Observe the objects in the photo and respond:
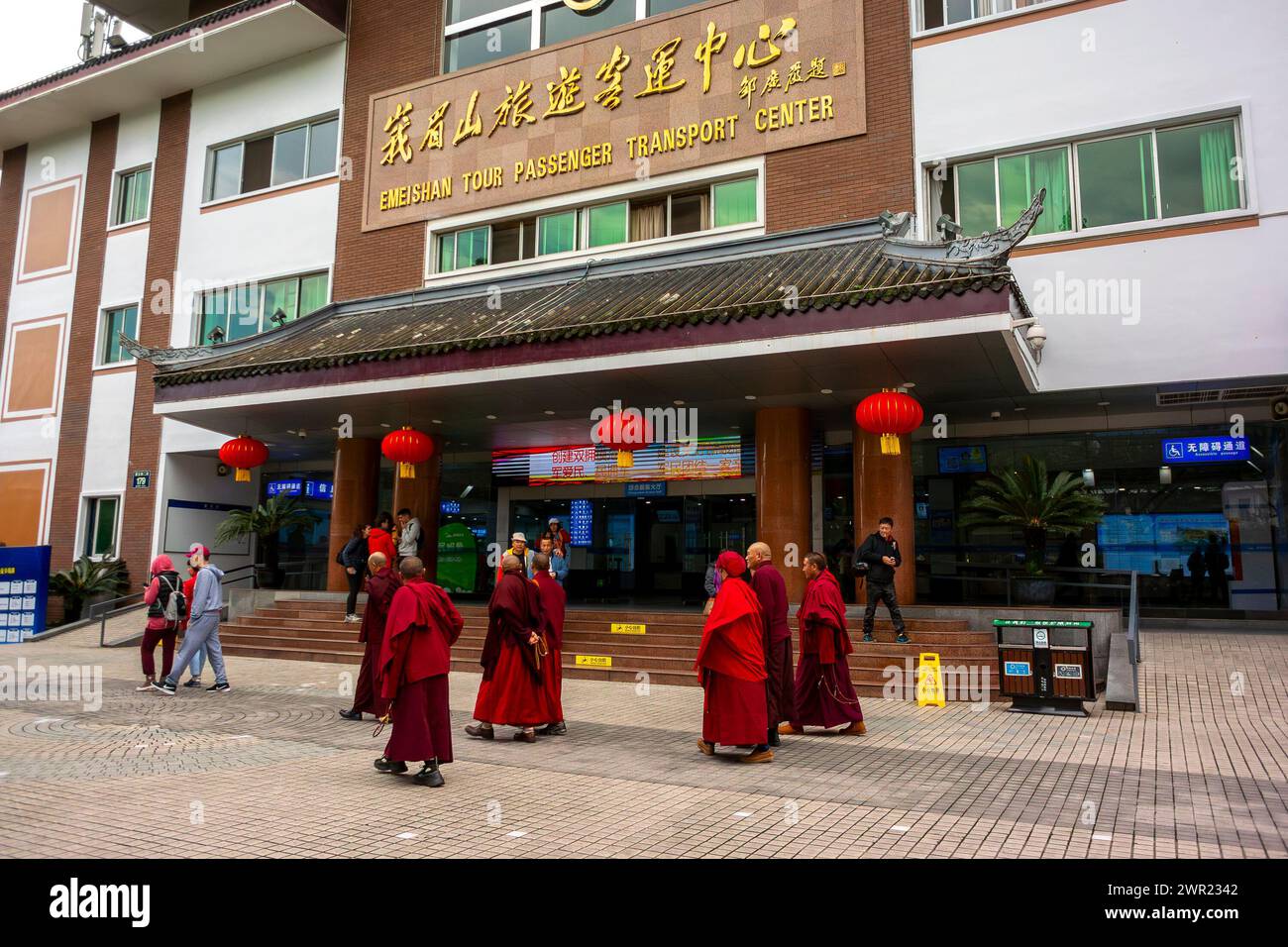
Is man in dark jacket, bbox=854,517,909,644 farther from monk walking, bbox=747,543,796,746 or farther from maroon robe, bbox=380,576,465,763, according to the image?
maroon robe, bbox=380,576,465,763

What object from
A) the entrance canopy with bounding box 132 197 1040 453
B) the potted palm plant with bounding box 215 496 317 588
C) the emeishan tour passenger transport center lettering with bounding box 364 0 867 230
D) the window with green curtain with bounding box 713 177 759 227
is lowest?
the potted palm plant with bounding box 215 496 317 588

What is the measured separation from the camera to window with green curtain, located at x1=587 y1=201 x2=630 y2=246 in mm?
17438

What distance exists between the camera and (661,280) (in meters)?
15.6

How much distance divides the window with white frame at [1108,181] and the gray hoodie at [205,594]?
484 inches

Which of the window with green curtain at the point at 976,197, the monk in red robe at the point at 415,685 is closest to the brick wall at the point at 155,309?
the monk in red robe at the point at 415,685

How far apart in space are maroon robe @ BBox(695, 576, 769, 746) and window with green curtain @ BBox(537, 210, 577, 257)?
11590mm

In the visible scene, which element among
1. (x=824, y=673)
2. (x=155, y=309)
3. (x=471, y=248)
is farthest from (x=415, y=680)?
(x=155, y=309)

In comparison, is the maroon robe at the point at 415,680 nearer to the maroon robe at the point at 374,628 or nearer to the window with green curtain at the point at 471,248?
the maroon robe at the point at 374,628

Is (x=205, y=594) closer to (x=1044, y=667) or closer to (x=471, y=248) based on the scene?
(x=471, y=248)

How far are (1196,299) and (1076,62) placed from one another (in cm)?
420

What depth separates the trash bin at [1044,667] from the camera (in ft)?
32.0

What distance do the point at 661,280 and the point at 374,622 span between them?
336 inches

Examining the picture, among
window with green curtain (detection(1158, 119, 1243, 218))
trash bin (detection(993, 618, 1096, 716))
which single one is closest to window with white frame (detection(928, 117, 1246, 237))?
window with green curtain (detection(1158, 119, 1243, 218))

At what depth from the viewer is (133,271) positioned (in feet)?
76.2
